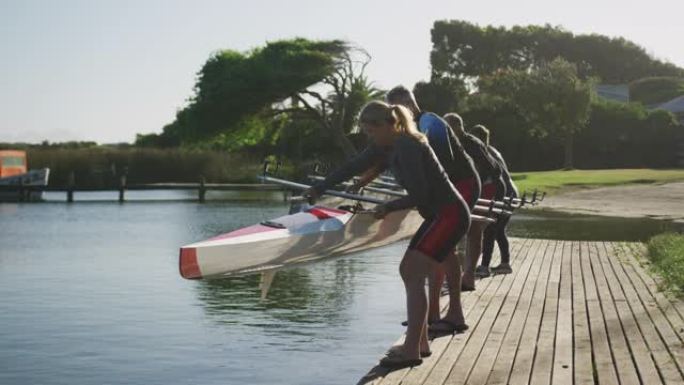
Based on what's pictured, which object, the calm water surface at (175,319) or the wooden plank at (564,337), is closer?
the wooden plank at (564,337)

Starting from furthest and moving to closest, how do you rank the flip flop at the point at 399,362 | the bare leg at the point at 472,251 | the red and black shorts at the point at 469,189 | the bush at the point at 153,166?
1. the bush at the point at 153,166
2. the bare leg at the point at 472,251
3. the red and black shorts at the point at 469,189
4. the flip flop at the point at 399,362

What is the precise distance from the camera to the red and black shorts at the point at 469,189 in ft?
29.8

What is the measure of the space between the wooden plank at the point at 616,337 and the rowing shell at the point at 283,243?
94.1 inches

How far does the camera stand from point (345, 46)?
245 ft

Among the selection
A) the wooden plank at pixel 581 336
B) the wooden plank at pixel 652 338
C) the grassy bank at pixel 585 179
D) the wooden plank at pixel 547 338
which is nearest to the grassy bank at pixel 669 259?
the wooden plank at pixel 652 338

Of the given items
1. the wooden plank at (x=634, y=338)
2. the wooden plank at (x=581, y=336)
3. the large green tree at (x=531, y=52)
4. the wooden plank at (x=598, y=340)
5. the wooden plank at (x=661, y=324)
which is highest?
the large green tree at (x=531, y=52)

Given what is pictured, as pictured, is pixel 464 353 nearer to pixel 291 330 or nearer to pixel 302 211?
pixel 302 211

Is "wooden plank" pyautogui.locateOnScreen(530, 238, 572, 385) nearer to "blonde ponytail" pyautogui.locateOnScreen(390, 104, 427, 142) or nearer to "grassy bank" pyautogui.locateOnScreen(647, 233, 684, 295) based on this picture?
"grassy bank" pyautogui.locateOnScreen(647, 233, 684, 295)

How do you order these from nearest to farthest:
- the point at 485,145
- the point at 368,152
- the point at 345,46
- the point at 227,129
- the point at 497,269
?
the point at 368,152, the point at 485,145, the point at 497,269, the point at 227,129, the point at 345,46

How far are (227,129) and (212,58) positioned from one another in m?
10.6

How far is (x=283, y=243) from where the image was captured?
32.9 ft

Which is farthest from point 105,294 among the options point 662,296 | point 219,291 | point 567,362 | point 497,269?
point 567,362

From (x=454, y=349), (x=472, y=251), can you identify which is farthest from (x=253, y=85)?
(x=454, y=349)

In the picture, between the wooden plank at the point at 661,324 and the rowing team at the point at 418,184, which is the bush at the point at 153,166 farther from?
the rowing team at the point at 418,184
